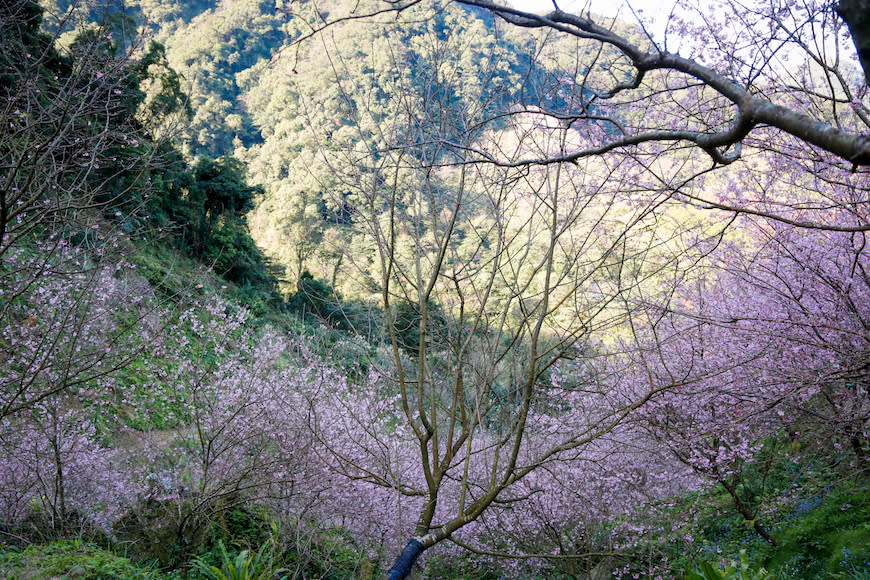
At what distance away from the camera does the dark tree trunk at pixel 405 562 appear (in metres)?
2.05

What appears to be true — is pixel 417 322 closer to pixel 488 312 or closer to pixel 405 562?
pixel 488 312

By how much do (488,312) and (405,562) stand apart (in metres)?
2.02

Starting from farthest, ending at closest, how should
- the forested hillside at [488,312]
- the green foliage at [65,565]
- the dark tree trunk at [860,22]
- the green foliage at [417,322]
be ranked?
the green foliage at [65,565]
the green foliage at [417,322]
the forested hillside at [488,312]
the dark tree trunk at [860,22]

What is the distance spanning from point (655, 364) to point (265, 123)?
18.8 m

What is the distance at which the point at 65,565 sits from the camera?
3.75 metres

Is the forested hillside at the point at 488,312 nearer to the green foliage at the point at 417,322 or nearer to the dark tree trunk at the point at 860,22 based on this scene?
the green foliage at the point at 417,322

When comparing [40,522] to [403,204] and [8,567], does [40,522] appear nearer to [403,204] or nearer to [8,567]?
[8,567]

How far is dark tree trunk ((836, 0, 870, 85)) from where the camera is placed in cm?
127

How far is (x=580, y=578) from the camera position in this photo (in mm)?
6559

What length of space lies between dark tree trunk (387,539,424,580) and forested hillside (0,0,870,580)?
14 millimetres

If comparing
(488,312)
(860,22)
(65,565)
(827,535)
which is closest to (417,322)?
(488,312)

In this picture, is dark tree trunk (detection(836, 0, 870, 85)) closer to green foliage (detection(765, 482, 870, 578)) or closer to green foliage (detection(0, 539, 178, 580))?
green foliage (detection(0, 539, 178, 580))

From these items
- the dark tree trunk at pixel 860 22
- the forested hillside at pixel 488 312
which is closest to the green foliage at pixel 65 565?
the forested hillside at pixel 488 312

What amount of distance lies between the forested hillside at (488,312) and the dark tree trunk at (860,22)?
21cm
